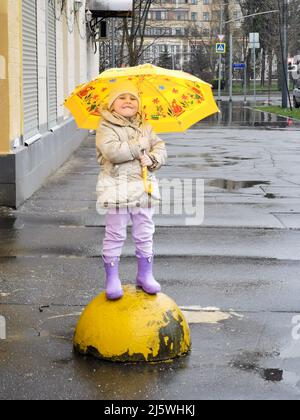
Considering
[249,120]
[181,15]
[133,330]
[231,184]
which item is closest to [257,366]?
[133,330]

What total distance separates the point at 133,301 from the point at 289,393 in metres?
1.22

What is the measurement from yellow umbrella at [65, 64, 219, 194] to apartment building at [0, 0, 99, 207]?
5.19m

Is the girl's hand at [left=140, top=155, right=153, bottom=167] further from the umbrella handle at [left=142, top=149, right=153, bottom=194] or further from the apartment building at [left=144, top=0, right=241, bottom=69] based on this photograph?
the apartment building at [left=144, top=0, right=241, bottom=69]

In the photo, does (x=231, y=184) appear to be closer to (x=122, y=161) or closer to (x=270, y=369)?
(x=122, y=161)

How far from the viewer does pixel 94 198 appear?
12.9 meters

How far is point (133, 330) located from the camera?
18.0 ft

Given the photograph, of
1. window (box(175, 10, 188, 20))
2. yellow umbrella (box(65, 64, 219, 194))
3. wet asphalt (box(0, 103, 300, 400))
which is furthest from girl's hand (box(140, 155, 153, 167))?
window (box(175, 10, 188, 20))

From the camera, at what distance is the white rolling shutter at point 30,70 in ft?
43.7

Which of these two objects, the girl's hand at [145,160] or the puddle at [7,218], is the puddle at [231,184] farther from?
the girl's hand at [145,160]

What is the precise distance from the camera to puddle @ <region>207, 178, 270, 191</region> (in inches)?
561

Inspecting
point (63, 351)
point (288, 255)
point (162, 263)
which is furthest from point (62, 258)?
point (63, 351)

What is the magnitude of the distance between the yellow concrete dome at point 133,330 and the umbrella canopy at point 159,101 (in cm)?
135

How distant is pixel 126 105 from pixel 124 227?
81 cm
